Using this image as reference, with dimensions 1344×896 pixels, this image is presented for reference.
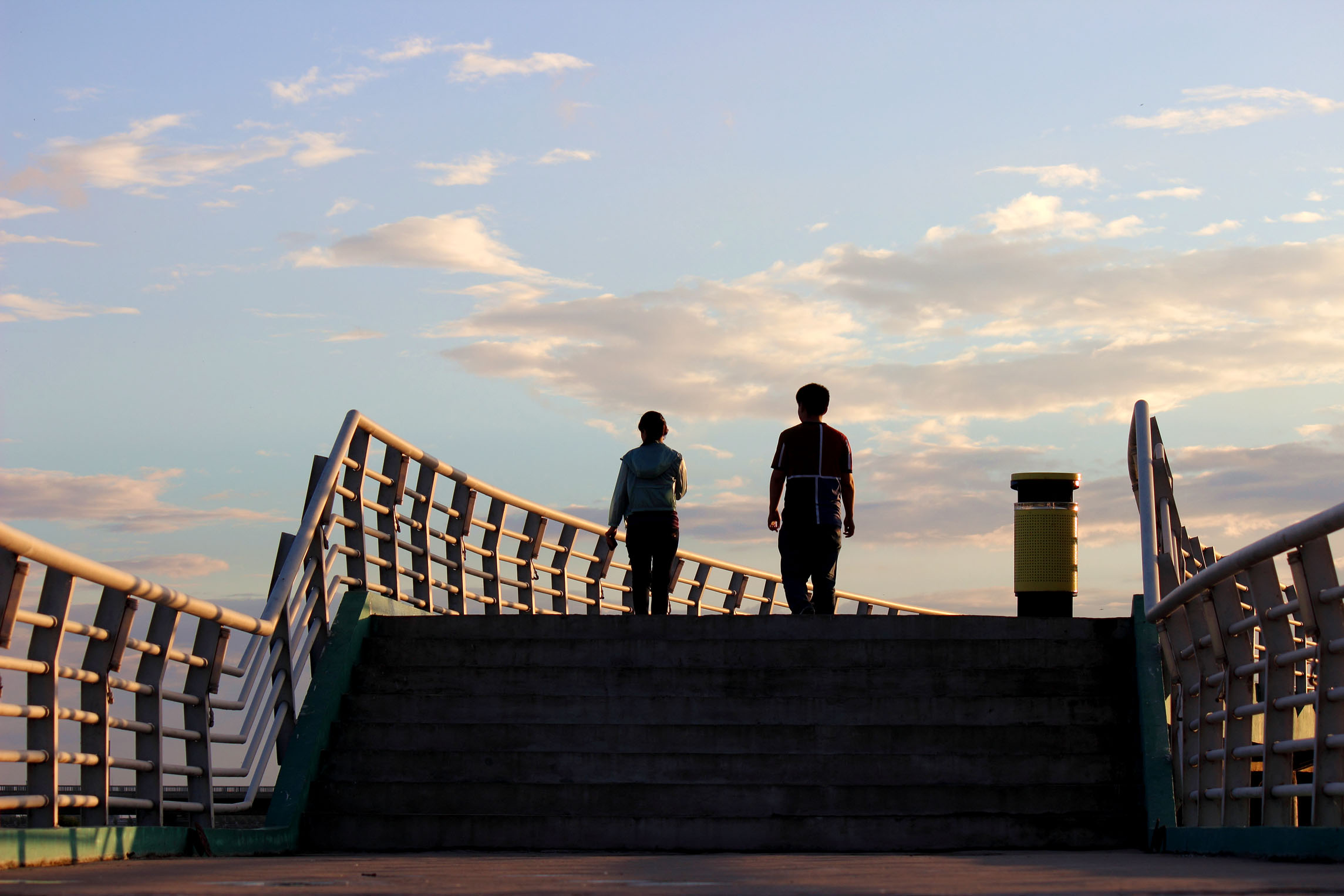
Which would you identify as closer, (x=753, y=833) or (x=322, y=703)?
(x=753, y=833)

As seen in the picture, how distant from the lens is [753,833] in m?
8.96

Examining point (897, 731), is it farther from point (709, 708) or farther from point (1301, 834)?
point (1301, 834)

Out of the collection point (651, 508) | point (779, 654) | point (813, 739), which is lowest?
point (813, 739)

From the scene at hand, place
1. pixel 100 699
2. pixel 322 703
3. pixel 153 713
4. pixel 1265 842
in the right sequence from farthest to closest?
pixel 322 703 < pixel 153 713 < pixel 100 699 < pixel 1265 842

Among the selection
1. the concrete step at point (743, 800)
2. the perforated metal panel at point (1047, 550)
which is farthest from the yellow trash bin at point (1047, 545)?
the concrete step at point (743, 800)

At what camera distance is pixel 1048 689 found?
10156 mm

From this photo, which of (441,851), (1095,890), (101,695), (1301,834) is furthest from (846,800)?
(1095,890)

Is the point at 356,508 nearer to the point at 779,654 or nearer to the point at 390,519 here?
the point at 390,519

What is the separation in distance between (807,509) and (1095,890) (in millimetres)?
Answer: 7348

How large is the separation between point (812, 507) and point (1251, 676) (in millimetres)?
4338

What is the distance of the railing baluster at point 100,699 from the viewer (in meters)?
6.90

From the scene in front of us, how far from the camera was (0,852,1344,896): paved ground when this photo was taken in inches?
186

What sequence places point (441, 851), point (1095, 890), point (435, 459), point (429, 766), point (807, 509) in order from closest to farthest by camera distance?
point (1095, 890)
point (441, 851)
point (429, 766)
point (807, 509)
point (435, 459)

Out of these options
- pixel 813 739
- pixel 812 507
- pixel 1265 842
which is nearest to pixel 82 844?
pixel 813 739
